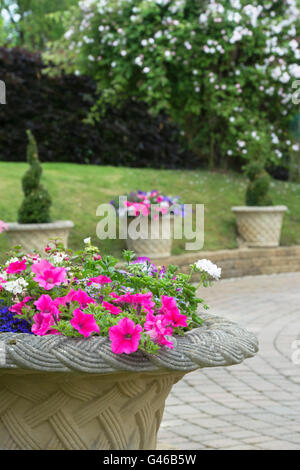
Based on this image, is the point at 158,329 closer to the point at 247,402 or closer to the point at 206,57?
the point at 247,402

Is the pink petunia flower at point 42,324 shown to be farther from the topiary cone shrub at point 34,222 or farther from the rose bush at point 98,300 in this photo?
the topiary cone shrub at point 34,222

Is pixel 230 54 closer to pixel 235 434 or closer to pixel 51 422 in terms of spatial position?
pixel 235 434

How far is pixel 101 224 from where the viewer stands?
891 centimetres

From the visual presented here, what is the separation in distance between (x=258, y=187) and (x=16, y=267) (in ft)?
24.9

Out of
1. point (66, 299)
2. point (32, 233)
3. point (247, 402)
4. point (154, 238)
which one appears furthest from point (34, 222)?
point (66, 299)

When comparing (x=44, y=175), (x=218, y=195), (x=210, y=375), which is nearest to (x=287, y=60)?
(x=218, y=195)

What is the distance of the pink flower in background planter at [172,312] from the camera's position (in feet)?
7.23

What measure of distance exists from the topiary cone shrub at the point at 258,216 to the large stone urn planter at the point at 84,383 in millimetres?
7434

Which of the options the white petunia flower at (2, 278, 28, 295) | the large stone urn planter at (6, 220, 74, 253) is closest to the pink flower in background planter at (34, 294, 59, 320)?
the white petunia flower at (2, 278, 28, 295)

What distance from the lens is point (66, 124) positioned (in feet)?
43.0

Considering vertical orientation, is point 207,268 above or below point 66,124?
below

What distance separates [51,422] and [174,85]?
10561 millimetres

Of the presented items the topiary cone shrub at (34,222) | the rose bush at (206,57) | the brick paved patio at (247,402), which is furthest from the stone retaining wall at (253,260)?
the rose bush at (206,57)

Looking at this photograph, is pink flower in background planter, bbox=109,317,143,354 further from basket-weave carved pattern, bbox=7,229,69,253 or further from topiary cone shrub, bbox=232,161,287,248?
topiary cone shrub, bbox=232,161,287,248
